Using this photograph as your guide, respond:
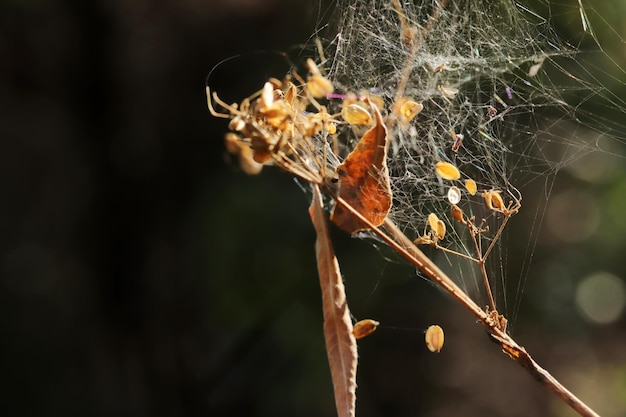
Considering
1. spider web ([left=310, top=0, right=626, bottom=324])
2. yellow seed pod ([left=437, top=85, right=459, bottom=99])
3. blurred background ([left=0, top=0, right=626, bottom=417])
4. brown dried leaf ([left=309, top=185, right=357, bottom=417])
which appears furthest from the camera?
blurred background ([left=0, top=0, right=626, bottom=417])

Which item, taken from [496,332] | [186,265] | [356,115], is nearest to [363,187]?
[356,115]

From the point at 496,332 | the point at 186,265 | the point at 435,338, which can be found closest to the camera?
the point at 496,332

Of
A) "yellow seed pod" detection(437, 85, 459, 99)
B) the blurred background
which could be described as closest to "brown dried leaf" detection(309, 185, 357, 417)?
"yellow seed pod" detection(437, 85, 459, 99)

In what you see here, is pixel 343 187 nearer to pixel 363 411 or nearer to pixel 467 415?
pixel 363 411

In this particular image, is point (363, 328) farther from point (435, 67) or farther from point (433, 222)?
point (435, 67)

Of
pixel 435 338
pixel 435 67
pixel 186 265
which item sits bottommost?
pixel 186 265

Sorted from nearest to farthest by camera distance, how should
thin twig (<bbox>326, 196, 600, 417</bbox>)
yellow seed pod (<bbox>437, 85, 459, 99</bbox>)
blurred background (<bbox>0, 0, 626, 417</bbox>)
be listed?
1. thin twig (<bbox>326, 196, 600, 417</bbox>)
2. yellow seed pod (<bbox>437, 85, 459, 99</bbox>)
3. blurred background (<bbox>0, 0, 626, 417</bbox>)

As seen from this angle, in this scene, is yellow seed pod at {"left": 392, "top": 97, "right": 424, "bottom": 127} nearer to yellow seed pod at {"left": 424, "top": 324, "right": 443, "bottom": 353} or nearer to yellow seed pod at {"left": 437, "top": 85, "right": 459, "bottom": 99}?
yellow seed pod at {"left": 437, "top": 85, "right": 459, "bottom": 99}

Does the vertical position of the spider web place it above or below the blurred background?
above
